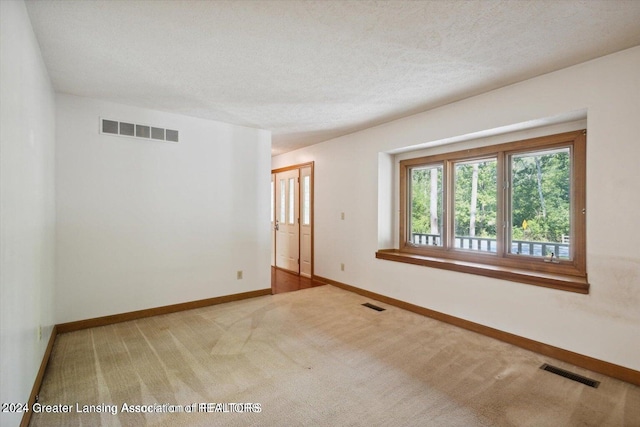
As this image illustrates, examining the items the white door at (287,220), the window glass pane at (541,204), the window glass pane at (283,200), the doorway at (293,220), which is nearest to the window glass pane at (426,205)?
the window glass pane at (541,204)

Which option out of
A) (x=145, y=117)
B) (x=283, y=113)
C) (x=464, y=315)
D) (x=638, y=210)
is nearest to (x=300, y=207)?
(x=283, y=113)

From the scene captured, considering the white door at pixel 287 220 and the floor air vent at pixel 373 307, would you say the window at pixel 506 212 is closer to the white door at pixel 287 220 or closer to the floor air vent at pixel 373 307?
the floor air vent at pixel 373 307

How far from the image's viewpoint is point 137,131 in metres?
3.59

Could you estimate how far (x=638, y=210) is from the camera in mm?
2299

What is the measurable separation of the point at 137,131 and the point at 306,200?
10.2ft

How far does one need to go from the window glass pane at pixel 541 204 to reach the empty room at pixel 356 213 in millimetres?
19

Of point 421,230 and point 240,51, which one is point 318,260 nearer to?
point 421,230

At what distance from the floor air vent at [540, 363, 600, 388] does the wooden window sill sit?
2.19ft

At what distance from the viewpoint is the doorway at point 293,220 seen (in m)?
5.84

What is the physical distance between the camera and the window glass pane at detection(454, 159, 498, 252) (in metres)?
3.52

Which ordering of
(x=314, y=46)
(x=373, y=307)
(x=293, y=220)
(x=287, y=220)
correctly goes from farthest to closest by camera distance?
1. (x=287, y=220)
2. (x=293, y=220)
3. (x=373, y=307)
4. (x=314, y=46)

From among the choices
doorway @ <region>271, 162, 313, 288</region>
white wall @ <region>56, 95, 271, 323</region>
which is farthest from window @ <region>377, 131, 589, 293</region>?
white wall @ <region>56, 95, 271, 323</region>

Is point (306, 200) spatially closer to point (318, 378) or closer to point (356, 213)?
point (356, 213)

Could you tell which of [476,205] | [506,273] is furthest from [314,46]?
[506,273]
